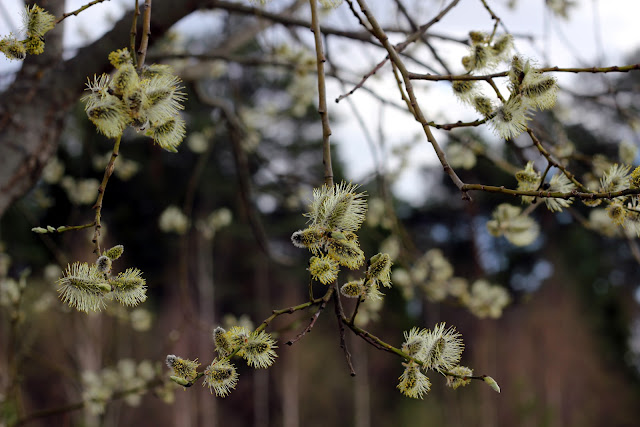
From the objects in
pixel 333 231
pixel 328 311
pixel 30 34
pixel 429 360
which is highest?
pixel 328 311

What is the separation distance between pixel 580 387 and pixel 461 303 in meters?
9.33

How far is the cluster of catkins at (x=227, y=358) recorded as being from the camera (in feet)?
2.17

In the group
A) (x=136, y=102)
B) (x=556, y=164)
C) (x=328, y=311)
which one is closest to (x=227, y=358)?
(x=136, y=102)

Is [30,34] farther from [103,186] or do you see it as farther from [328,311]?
[328,311]

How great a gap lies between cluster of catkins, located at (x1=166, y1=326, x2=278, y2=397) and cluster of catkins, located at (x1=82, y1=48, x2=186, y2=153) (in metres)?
0.28

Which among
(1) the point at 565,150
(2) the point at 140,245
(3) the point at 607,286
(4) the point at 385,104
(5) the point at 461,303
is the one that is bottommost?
(5) the point at 461,303

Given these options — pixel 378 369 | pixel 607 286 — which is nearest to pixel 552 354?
pixel 607 286

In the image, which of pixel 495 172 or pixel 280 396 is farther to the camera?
pixel 280 396

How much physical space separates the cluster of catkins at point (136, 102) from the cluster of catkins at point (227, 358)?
0.28 metres

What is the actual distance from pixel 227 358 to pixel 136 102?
37 cm

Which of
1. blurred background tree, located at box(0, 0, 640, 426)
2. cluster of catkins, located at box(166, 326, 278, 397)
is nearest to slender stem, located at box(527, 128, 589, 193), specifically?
cluster of catkins, located at box(166, 326, 278, 397)

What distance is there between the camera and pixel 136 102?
630mm

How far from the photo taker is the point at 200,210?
11.4 metres

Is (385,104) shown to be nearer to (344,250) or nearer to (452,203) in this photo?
(344,250)
